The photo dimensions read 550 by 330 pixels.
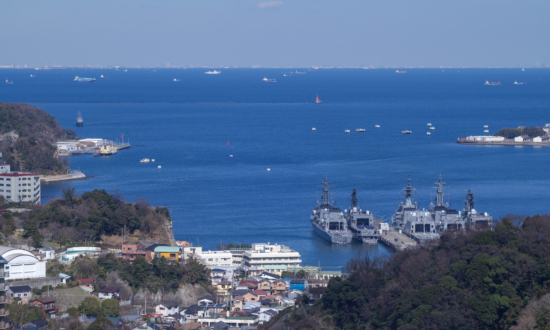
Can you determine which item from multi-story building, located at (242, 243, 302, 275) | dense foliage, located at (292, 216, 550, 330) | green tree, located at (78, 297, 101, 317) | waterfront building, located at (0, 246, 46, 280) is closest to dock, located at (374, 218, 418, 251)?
Result: multi-story building, located at (242, 243, 302, 275)

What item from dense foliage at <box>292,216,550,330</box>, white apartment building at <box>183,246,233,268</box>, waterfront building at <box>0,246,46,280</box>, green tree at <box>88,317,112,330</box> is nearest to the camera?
dense foliage at <box>292,216,550,330</box>

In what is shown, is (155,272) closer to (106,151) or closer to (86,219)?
(86,219)

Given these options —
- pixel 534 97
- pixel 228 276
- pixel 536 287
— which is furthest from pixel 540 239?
pixel 534 97

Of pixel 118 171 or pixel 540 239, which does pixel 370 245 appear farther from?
pixel 118 171

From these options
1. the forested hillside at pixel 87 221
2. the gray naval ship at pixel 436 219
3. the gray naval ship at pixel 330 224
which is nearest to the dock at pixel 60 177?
the forested hillside at pixel 87 221

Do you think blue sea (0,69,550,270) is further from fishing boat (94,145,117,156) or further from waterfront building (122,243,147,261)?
waterfront building (122,243,147,261)

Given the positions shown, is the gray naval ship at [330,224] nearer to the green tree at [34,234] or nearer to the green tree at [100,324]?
the green tree at [34,234]
